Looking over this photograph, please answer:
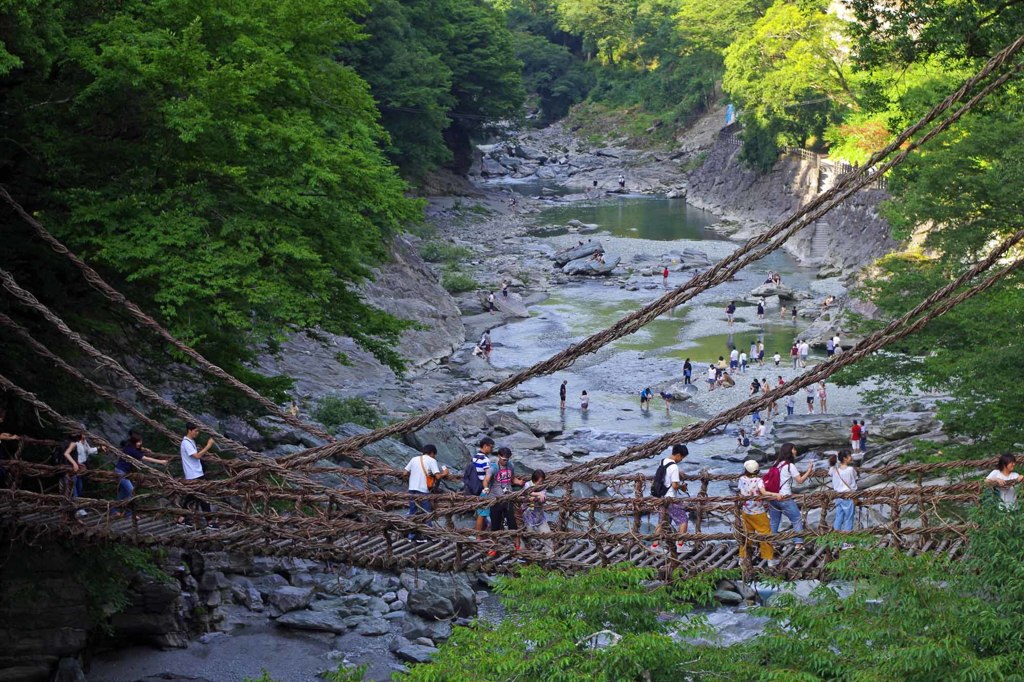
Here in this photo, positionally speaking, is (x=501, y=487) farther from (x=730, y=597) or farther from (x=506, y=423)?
(x=506, y=423)

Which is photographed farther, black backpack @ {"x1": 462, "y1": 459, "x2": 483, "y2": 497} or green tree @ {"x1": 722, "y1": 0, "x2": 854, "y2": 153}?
green tree @ {"x1": 722, "y1": 0, "x2": 854, "y2": 153}

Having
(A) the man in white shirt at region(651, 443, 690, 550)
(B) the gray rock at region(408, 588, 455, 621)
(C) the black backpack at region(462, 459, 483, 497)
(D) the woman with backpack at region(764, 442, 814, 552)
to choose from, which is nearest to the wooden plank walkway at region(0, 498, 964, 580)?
(A) the man in white shirt at region(651, 443, 690, 550)

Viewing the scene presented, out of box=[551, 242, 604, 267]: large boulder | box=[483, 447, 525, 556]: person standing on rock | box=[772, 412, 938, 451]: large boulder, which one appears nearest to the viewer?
box=[483, 447, 525, 556]: person standing on rock

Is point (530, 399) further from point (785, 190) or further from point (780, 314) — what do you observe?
point (785, 190)

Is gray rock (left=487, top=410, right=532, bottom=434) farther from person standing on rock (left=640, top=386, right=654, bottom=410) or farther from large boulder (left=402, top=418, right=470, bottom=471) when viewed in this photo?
person standing on rock (left=640, top=386, right=654, bottom=410)

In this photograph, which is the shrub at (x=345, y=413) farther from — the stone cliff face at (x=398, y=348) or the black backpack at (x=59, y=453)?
the black backpack at (x=59, y=453)

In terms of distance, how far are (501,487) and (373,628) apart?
200 inches

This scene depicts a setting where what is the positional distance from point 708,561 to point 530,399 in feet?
67.1

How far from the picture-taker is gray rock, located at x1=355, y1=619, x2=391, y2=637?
1539 centimetres

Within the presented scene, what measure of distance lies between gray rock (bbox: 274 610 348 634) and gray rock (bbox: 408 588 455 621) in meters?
1.08

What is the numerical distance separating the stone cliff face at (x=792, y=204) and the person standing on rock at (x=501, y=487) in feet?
103

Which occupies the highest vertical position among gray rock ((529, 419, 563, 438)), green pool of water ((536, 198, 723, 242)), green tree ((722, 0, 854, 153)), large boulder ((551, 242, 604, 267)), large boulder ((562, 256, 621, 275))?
green tree ((722, 0, 854, 153))

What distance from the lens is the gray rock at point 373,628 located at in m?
15.4

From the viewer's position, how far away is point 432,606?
625 inches
